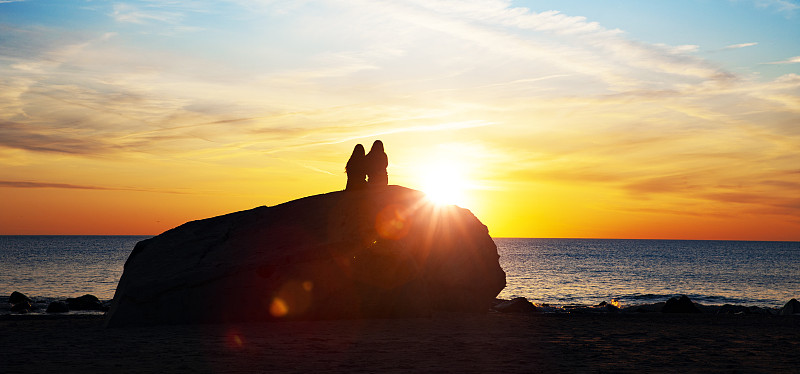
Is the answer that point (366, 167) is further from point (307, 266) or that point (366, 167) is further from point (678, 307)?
point (678, 307)

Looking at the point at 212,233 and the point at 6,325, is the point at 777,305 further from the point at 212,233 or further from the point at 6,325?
the point at 6,325

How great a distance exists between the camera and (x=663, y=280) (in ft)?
288

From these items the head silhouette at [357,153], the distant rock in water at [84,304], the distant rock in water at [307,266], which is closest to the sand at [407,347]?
the distant rock in water at [307,266]

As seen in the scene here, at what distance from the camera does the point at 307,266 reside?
2309 centimetres

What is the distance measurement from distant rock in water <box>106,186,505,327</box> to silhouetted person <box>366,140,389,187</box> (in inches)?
32.2

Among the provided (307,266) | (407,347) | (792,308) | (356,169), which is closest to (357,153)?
(356,169)

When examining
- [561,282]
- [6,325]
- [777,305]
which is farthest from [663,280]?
[6,325]

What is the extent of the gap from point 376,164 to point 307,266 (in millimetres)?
7249

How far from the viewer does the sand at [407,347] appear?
550 inches

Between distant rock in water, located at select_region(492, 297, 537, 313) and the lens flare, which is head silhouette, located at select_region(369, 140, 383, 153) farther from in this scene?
distant rock in water, located at select_region(492, 297, 537, 313)

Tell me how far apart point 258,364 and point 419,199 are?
50.0 ft

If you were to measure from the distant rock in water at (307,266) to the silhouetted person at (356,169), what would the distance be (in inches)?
35.3

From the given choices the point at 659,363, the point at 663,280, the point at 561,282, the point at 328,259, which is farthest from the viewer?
the point at 663,280

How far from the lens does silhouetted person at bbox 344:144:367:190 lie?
28547 millimetres
